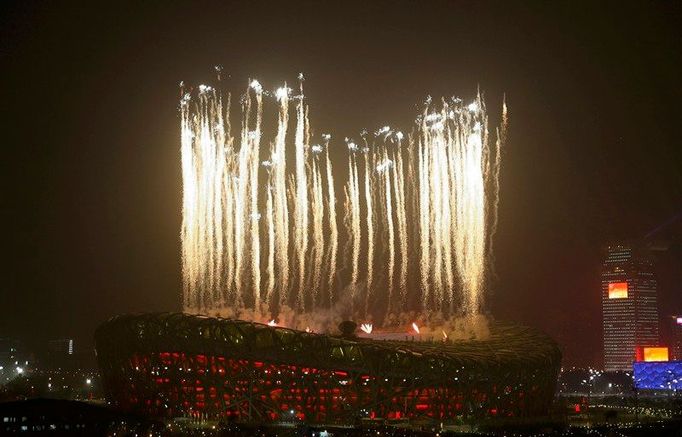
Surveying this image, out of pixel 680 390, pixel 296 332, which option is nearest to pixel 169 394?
pixel 296 332

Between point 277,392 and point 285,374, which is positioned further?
point 277,392

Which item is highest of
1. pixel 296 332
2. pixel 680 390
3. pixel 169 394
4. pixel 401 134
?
pixel 401 134

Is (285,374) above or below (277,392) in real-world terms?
above

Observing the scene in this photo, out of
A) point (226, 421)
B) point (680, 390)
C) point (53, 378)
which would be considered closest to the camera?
point (226, 421)

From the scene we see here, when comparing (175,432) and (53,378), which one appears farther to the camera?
(53,378)

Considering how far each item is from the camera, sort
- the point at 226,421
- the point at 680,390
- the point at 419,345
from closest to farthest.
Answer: the point at 226,421, the point at 419,345, the point at 680,390

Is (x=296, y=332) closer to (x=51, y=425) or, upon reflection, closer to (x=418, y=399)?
(x=418, y=399)

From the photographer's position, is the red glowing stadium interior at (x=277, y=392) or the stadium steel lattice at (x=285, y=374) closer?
the stadium steel lattice at (x=285, y=374)

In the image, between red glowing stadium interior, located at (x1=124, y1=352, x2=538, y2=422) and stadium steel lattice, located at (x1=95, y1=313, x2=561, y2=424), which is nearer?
stadium steel lattice, located at (x1=95, y1=313, x2=561, y2=424)
